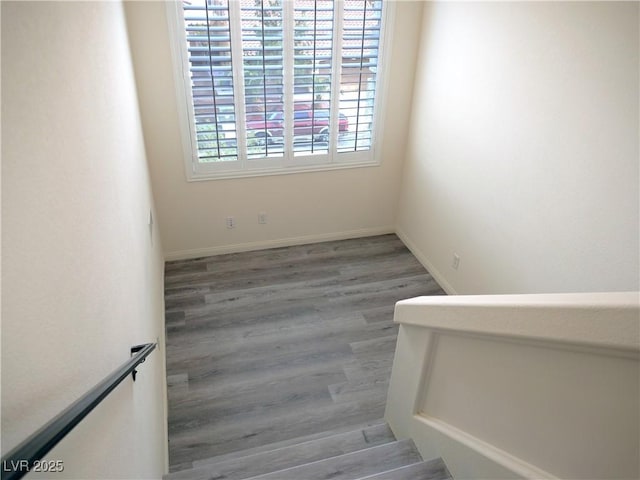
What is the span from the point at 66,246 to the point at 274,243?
10.8 feet

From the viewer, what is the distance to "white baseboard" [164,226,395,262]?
4.07 metres

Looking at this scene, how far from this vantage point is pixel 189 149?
11.7 feet

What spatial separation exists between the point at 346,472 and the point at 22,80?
5.66ft

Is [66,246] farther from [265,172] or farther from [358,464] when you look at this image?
[265,172]

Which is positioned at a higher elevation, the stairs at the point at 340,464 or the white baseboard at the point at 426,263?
the stairs at the point at 340,464

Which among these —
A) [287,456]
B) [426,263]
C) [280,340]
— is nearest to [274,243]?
[280,340]

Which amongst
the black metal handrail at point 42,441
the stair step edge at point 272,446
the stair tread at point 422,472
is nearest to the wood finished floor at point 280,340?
the stair step edge at point 272,446

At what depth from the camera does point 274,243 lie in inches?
168

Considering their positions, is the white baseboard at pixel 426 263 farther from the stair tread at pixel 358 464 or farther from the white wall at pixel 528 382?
the white wall at pixel 528 382

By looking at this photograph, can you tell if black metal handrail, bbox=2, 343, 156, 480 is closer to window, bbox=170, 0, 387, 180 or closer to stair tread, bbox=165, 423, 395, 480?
stair tread, bbox=165, 423, 395, 480

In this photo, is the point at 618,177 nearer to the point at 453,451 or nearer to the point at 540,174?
the point at 540,174

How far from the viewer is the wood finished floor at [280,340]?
8.46 feet

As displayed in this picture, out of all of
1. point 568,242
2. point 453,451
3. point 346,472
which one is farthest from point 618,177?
point 346,472

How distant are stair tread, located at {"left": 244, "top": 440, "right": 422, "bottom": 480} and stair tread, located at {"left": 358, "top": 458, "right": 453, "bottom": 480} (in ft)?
0.64
